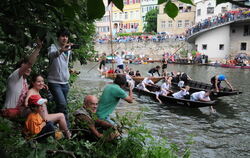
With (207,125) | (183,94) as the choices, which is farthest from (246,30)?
(207,125)

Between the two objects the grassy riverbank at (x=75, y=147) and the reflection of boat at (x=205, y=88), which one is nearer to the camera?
the grassy riverbank at (x=75, y=147)

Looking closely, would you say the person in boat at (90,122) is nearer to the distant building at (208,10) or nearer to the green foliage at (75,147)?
the green foliage at (75,147)

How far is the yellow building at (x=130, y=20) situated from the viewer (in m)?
59.1

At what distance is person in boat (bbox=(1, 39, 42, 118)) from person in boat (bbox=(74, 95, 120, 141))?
2.46ft

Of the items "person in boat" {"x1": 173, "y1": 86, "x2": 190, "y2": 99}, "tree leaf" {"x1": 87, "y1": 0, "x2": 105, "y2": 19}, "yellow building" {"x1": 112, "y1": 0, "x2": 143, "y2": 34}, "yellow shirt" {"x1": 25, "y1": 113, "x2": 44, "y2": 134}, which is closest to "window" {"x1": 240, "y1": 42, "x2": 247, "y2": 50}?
"person in boat" {"x1": 173, "y1": 86, "x2": 190, "y2": 99}

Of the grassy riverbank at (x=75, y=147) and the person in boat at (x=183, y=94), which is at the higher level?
the grassy riverbank at (x=75, y=147)

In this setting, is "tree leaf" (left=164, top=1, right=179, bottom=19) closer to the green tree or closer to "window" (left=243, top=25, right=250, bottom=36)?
"window" (left=243, top=25, right=250, bottom=36)

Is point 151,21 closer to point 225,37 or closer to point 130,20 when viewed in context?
point 130,20

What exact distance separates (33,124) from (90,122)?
0.83 m

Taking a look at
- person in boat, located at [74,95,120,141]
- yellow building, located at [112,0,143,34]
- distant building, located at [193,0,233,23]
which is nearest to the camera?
person in boat, located at [74,95,120,141]

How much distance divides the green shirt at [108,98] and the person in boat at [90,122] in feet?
0.41

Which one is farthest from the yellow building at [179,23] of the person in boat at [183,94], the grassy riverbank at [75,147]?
the grassy riverbank at [75,147]

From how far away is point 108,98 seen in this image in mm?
4543

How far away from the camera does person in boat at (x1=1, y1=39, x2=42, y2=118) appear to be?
3705mm
